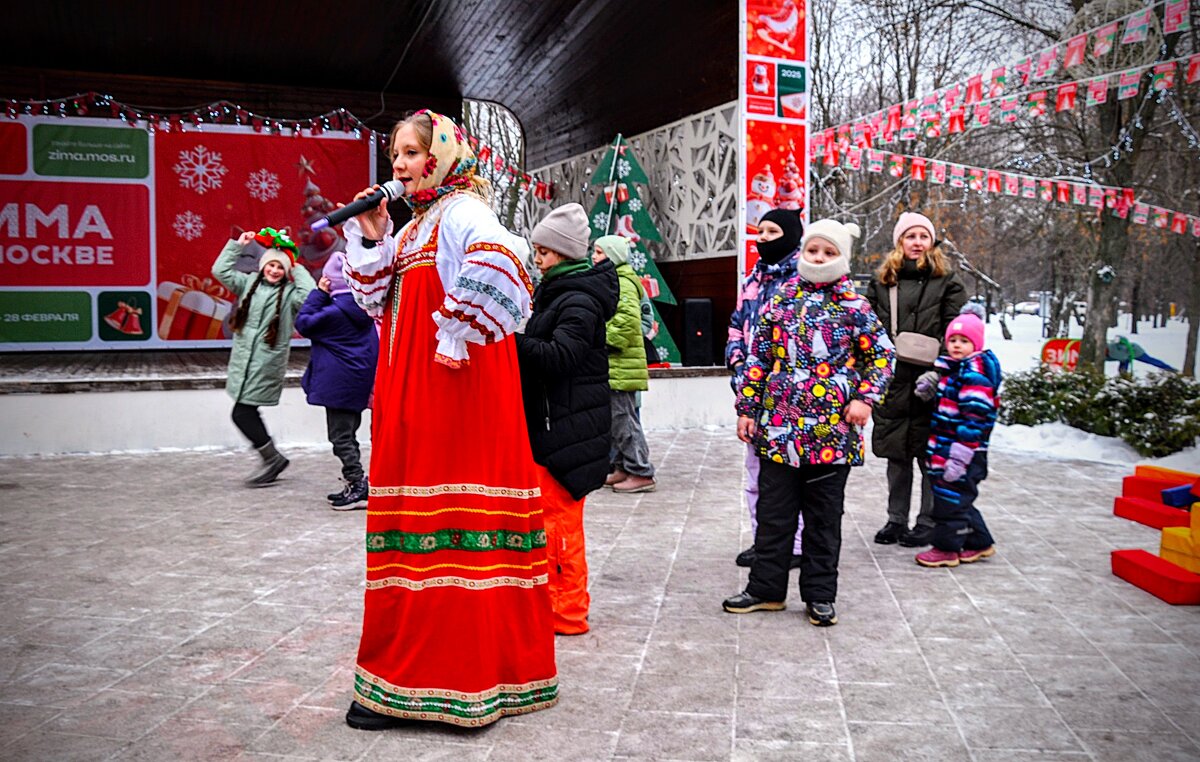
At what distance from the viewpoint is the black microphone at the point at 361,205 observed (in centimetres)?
320

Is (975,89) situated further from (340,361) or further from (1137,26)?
(340,361)

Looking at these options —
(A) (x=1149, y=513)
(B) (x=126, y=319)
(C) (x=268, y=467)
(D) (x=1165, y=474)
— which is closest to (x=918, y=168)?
(D) (x=1165, y=474)

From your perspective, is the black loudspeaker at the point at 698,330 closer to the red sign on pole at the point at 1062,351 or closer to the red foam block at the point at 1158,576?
the red foam block at the point at 1158,576

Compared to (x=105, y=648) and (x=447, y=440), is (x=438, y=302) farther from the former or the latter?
(x=105, y=648)

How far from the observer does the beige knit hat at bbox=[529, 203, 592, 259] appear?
404cm

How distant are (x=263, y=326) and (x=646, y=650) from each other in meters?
4.47

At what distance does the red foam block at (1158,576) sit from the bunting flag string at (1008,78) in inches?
219

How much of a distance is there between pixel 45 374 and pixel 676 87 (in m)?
7.61

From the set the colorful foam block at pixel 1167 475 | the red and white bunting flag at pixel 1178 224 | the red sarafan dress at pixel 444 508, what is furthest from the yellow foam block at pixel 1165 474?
the red and white bunting flag at pixel 1178 224

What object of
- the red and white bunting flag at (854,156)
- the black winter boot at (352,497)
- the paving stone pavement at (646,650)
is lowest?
the paving stone pavement at (646,650)

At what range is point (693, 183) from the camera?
39.1 feet

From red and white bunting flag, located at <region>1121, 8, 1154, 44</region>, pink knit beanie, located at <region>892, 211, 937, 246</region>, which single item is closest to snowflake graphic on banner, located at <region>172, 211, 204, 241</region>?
pink knit beanie, located at <region>892, 211, 937, 246</region>

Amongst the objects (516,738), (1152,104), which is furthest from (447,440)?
(1152,104)

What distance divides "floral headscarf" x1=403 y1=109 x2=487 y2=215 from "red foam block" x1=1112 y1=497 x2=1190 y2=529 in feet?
16.0
